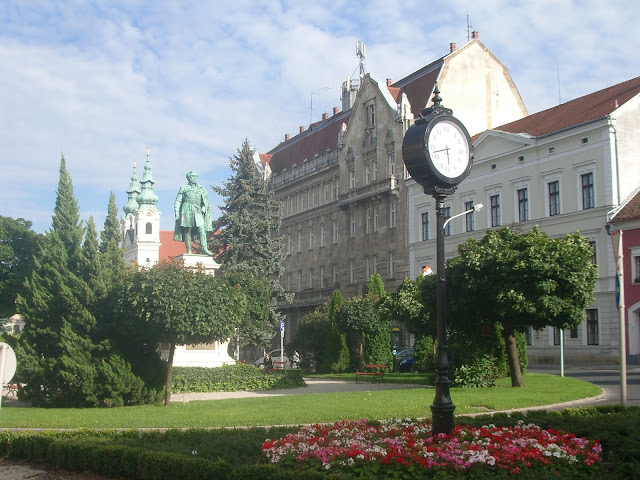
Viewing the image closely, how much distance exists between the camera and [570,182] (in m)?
43.1

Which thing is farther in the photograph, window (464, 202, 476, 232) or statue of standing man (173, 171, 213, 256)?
window (464, 202, 476, 232)

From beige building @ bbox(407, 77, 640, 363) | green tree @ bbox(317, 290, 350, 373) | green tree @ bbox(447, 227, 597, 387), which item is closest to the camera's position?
green tree @ bbox(447, 227, 597, 387)

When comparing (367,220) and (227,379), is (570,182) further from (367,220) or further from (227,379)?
(227,379)

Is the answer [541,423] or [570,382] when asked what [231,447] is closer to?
[541,423]

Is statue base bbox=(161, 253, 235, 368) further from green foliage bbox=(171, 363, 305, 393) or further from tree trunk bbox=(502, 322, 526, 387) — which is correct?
tree trunk bbox=(502, 322, 526, 387)

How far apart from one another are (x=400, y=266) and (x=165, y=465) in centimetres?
4808

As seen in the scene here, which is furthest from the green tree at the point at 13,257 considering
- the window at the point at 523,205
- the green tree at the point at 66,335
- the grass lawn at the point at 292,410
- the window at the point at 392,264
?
the grass lawn at the point at 292,410

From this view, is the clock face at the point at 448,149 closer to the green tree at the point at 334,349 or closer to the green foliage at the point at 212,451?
the green foliage at the point at 212,451

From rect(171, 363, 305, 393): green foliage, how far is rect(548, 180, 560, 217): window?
2103 centimetres

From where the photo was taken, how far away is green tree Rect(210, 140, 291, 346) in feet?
171

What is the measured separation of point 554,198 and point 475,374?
22.6 m

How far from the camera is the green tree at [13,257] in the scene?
51.2 m

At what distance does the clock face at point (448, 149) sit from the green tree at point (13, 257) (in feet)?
145

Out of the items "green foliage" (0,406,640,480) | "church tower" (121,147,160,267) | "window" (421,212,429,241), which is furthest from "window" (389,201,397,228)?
"church tower" (121,147,160,267)
